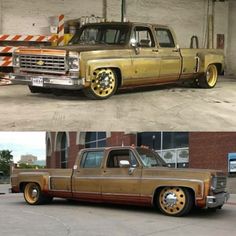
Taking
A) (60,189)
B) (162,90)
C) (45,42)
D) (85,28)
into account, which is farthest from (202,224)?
(45,42)

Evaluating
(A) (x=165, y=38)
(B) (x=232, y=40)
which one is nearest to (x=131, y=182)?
(A) (x=165, y=38)

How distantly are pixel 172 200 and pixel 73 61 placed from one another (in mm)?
4142

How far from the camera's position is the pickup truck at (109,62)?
10.7 m

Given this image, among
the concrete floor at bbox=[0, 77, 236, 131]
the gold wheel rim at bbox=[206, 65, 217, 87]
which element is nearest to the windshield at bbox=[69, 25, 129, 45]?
the concrete floor at bbox=[0, 77, 236, 131]

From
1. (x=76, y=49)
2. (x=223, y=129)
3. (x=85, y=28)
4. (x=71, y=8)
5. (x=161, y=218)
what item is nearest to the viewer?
(x=161, y=218)

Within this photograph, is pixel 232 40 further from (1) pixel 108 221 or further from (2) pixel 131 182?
(1) pixel 108 221

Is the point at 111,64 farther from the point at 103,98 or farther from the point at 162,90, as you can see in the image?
the point at 162,90

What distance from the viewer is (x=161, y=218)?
8.74 meters

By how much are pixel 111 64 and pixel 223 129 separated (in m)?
3.29

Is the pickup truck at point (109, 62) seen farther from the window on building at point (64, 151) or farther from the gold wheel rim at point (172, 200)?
the window on building at point (64, 151)

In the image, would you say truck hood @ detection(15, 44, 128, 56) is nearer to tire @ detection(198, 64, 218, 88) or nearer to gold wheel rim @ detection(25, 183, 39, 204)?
gold wheel rim @ detection(25, 183, 39, 204)

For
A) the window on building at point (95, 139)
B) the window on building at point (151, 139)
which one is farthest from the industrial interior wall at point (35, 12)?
the window on building at point (95, 139)

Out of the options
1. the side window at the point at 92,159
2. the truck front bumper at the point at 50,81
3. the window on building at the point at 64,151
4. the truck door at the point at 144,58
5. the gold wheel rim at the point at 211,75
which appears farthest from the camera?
the window on building at the point at 64,151

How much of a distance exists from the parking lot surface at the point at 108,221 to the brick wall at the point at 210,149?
32.8ft
